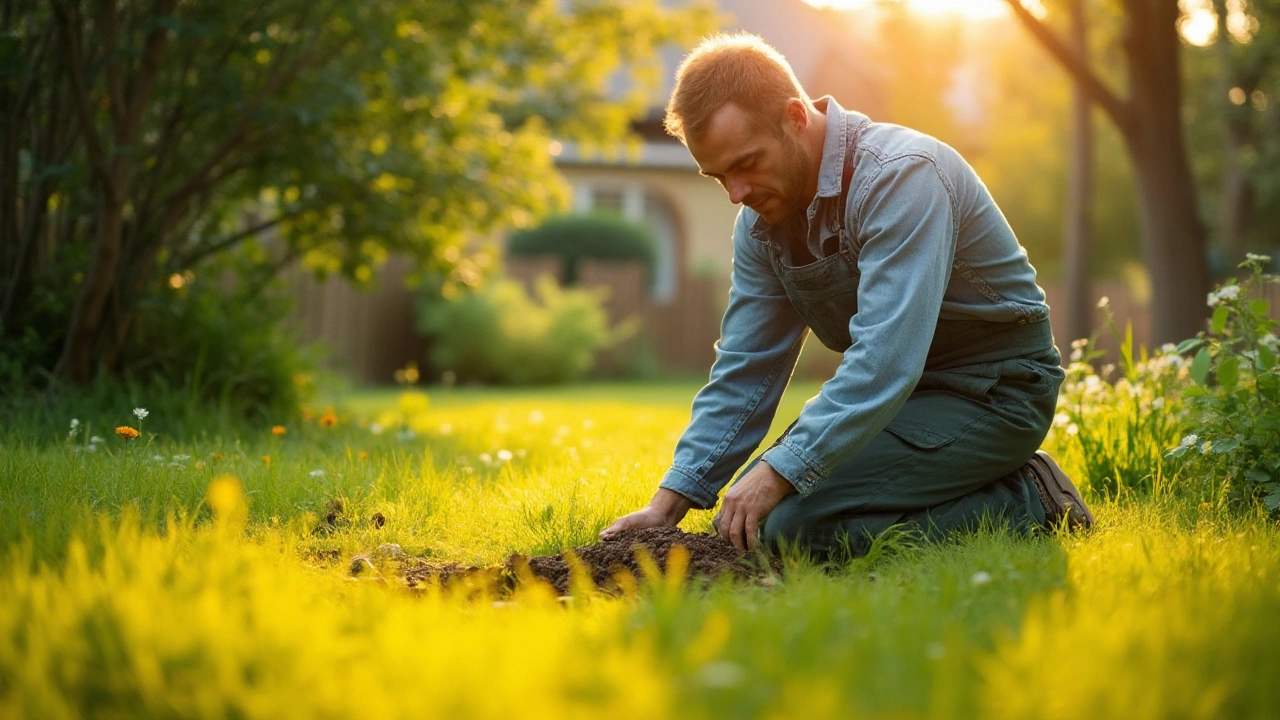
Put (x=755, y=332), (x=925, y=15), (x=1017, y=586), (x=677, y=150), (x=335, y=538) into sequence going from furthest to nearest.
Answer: (x=925, y=15) → (x=677, y=150) → (x=755, y=332) → (x=335, y=538) → (x=1017, y=586)

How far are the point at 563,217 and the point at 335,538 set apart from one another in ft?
53.0

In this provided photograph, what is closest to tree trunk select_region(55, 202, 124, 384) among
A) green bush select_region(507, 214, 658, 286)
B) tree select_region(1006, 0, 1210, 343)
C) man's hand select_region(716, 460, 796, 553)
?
man's hand select_region(716, 460, 796, 553)

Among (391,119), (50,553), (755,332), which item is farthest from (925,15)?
(50,553)

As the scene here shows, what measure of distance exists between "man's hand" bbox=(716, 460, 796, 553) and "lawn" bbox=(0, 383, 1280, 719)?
149mm

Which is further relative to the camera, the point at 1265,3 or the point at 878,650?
the point at 1265,3

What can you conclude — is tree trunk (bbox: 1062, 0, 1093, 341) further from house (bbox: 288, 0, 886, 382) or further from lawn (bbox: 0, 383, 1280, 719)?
lawn (bbox: 0, 383, 1280, 719)

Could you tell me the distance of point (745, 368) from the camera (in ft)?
11.1

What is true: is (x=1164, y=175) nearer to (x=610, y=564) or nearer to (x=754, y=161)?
(x=754, y=161)

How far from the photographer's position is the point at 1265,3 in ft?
44.1

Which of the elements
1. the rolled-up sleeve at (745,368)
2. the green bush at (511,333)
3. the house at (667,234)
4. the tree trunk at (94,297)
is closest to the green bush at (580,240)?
the house at (667,234)

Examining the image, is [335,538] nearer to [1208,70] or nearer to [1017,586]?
[1017,586]

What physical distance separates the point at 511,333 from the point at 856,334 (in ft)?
35.6

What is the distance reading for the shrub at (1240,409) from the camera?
10.8 ft

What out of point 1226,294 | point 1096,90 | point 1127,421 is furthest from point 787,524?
point 1096,90
